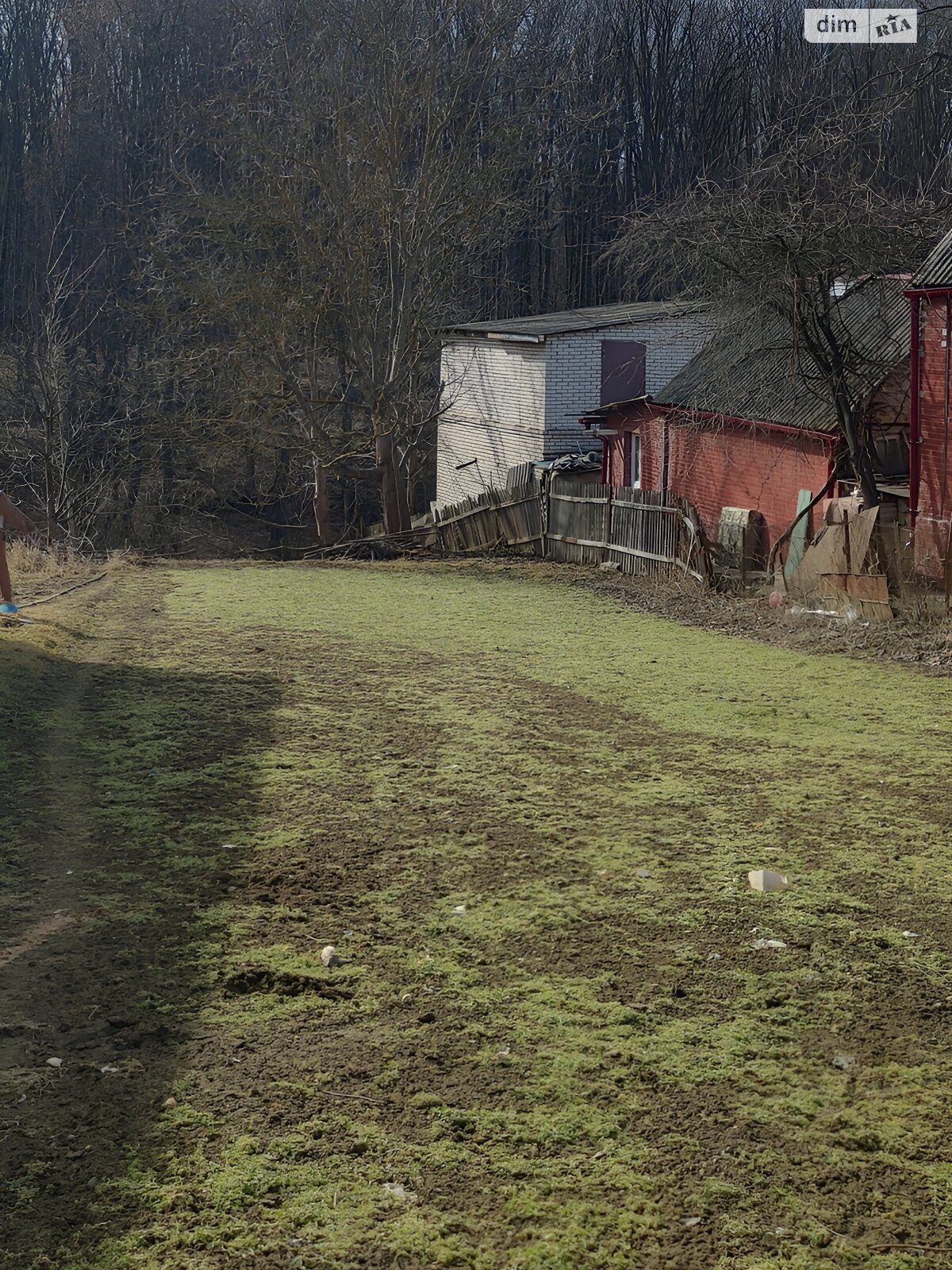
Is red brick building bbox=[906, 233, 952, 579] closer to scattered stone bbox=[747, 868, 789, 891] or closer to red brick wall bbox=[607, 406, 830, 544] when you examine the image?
red brick wall bbox=[607, 406, 830, 544]

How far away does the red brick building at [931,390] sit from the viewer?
48.1 ft

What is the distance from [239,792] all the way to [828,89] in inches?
1737

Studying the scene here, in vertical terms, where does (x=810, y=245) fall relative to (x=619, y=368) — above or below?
above

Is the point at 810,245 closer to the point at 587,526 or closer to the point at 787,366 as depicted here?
the point at 787,366

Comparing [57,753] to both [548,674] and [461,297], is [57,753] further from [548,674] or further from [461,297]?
[461,297]

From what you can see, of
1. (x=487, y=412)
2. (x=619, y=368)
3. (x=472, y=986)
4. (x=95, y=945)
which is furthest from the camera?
(x=487, y=412)

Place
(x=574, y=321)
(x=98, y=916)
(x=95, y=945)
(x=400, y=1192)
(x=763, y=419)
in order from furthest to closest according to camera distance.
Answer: (x=574, y=321) < (x=763, y=419) < (x=98, y=916) < (x=95, y=945) < (x=400, y=1192)

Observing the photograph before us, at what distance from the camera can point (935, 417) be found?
14961 mm

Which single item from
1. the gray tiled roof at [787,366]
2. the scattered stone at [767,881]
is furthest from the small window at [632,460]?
the scattered stone at [767,881]

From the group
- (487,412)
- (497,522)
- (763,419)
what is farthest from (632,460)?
(487,412)

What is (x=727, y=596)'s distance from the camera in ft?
52.2

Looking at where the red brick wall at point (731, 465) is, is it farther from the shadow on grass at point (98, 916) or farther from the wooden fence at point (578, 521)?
the shadow on grass at point (98, 916)

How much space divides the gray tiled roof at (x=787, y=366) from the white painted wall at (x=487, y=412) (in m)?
5.96

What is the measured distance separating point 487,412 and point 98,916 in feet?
87.1
